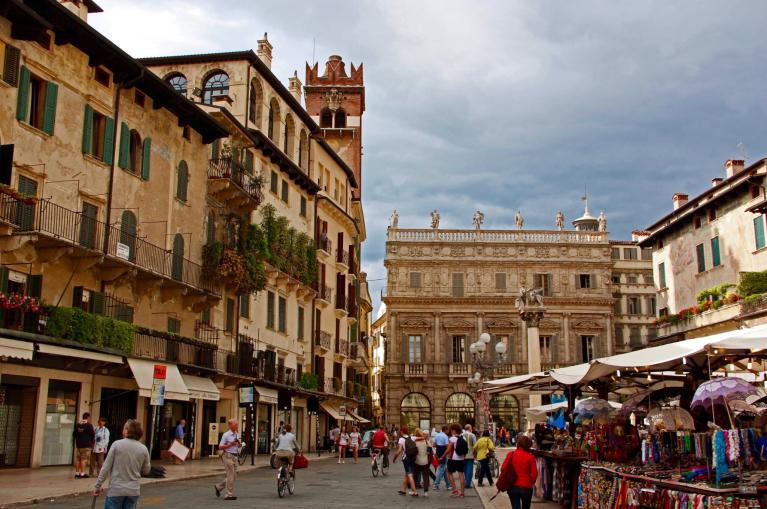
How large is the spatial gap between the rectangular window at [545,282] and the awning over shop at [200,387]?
42.5 metres

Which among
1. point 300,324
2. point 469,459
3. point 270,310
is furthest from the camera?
point 300,324

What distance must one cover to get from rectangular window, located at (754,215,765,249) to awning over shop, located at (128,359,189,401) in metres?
26.4

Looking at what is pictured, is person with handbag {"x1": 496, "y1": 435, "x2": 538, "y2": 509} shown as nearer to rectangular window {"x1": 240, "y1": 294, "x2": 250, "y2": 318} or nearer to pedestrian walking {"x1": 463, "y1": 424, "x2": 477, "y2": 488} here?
pedestrian walking {"x1": 463, "y1": 424, "x2": 477, "y2": 488}

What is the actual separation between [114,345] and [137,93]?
9292mm

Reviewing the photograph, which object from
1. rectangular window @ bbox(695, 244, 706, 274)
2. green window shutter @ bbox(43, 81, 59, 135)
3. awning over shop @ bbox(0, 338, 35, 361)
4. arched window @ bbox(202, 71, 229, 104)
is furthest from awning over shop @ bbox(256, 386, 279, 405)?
rectangular window @ bbox(695, 244, 706, 274)

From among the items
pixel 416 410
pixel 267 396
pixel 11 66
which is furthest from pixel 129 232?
pixel 416 410

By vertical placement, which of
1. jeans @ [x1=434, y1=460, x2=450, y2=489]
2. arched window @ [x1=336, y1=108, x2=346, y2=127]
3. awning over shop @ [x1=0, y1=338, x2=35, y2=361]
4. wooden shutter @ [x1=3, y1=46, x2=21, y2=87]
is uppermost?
arched window @ [x1=336, y1=108, x2=346, y2=127]

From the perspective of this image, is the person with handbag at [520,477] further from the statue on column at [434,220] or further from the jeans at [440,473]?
the statue on column at [434,220]

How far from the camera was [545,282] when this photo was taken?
69062mm

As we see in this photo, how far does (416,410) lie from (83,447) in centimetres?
4829

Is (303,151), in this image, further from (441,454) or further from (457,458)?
(457,458)

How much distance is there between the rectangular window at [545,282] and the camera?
226 feet

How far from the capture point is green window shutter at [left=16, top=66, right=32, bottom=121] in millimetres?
22062

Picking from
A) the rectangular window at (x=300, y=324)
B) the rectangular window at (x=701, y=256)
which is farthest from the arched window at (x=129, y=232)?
the rectangular window at (x=701, y=256)
